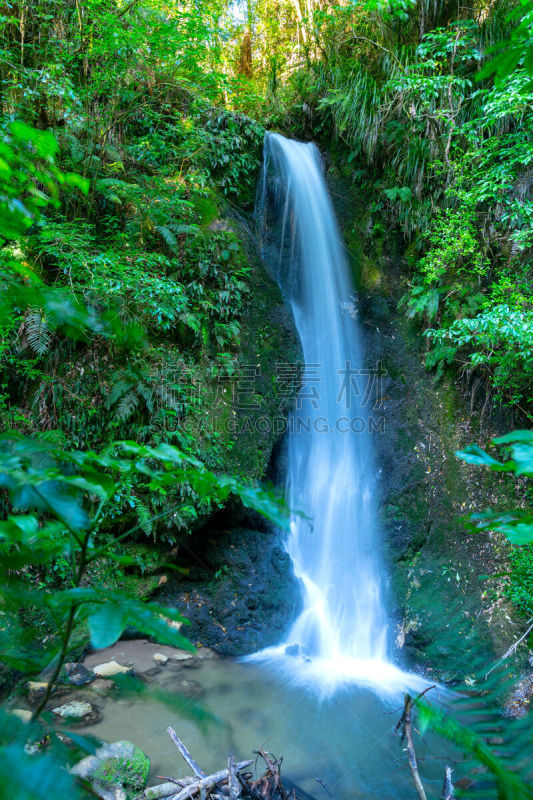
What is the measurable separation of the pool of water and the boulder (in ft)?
0.54

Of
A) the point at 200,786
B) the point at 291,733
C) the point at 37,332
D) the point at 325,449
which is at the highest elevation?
the point at 37,332

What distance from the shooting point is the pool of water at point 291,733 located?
132 inches

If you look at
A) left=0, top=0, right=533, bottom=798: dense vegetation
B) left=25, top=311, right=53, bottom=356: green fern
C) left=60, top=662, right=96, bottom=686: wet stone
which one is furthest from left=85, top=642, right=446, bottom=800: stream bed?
left=25, top=311, right=53, bottom=356: green fern

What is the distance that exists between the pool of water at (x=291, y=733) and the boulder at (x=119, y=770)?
0.16 metres

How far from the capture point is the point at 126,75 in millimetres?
6316

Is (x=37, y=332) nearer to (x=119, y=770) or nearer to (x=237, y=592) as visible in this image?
(x=237, y=592)

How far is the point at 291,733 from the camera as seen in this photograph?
150 inches

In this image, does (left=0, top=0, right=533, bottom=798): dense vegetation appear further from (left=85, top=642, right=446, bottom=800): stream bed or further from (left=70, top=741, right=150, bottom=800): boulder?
(left=85, top=642, right=446, bottom=800): stream bed

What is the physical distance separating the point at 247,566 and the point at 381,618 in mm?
1874

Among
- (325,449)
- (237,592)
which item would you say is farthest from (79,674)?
(325,449)

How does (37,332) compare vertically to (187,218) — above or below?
below

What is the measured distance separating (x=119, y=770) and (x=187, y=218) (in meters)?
6.26

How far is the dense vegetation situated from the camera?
5.02 metres

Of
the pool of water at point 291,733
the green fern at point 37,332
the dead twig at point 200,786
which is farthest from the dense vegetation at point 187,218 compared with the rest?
the dead twig at point 200,786
